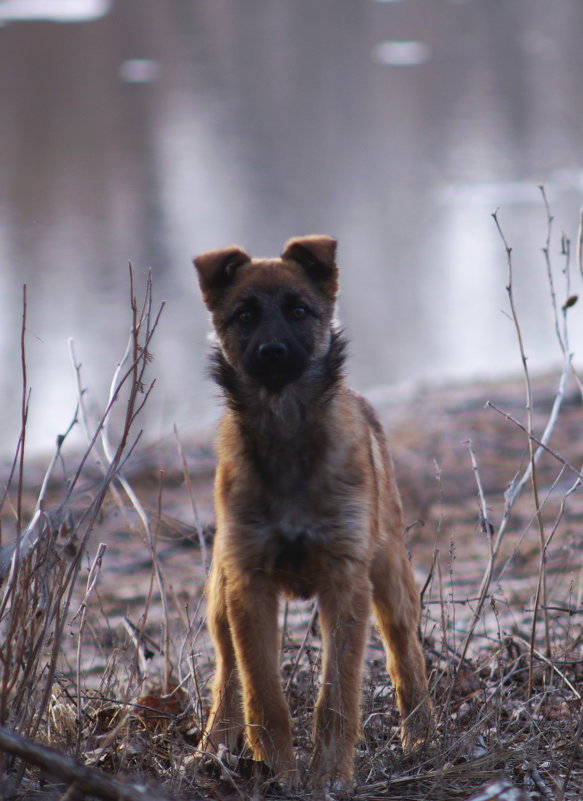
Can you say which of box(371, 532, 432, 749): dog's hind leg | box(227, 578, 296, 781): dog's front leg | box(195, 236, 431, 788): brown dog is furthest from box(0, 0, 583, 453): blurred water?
box(371, 532, 432, 749): dog's hind leg

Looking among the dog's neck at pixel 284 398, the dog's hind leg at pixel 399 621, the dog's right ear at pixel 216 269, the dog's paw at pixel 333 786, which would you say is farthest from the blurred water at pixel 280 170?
the dog's paw at pixel 333 786

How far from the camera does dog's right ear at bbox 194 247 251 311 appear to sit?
393 centimetres

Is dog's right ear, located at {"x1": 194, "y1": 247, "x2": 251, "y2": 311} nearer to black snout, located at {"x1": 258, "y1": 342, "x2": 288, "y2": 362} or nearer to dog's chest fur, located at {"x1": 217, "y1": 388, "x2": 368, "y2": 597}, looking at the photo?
black snout, located at {"x1": 258, "y1": 342, "x2": 288, "y2": 362}

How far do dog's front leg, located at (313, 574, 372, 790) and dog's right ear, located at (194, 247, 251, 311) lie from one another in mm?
1308

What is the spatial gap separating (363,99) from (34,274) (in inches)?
456

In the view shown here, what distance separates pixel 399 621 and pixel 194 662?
2.76 feet

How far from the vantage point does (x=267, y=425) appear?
12.0ft

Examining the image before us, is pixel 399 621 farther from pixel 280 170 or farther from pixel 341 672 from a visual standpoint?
pixel 280 170

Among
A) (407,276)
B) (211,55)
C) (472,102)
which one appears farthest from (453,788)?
(211,55)

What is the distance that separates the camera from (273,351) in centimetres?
357

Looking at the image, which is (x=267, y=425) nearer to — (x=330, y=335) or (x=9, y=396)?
(x=330, y=335)

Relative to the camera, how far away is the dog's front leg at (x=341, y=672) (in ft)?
10.6

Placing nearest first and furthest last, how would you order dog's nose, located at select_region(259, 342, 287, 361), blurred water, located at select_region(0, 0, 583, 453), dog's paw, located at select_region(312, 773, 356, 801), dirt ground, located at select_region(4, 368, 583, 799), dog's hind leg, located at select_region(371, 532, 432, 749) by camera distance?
dog's paw, located at select_region(312, 773, 356, 801), dog's nose, located at select_region(259, 342, 287, 361), dirt ground, located at select_region(4, 368, 583, 799), dog's hind leg, located at select_region(371, 532, 432, 749), blurred water, located at select_region(0, 0, 583, 453)

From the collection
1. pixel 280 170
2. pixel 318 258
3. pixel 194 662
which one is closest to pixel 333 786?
pixel 194 662
